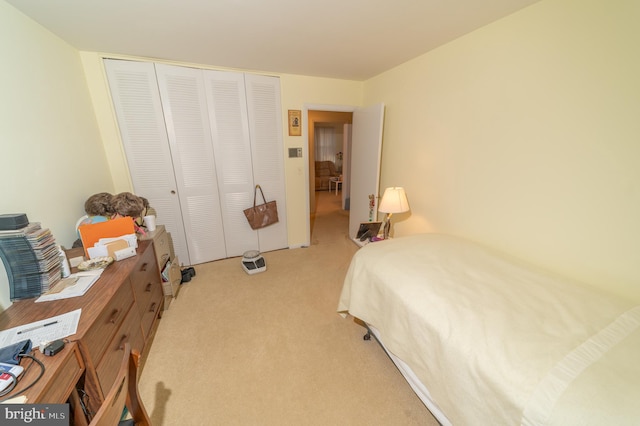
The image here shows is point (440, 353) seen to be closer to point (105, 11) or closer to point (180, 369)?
point (180, 369)

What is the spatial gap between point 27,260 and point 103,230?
0.47 meters

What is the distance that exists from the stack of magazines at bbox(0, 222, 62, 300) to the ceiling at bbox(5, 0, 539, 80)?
1.35 metres

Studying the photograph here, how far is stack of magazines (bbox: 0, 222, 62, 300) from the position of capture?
1.11 metres

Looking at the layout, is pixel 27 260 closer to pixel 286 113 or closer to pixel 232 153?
pixel 232 153

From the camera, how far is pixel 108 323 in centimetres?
118

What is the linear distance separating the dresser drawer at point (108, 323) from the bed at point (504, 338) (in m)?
1.43

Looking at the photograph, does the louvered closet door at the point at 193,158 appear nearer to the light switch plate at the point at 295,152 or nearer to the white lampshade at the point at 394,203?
the light switch plate at the point at 295,152

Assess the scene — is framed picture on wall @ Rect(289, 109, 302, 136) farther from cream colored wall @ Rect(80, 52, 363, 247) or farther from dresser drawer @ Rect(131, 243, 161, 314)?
dresser drawer @ Rect(131, 243, 161, 314)

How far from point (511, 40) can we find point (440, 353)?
193cm

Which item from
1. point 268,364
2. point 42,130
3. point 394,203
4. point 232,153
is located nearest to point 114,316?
point 268,364

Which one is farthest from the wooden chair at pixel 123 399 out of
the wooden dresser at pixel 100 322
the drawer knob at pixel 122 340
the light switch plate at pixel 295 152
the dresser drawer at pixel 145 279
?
the light switch plate at pixel 295 152

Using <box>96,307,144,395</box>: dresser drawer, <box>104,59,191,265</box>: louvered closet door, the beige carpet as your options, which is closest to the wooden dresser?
<box>96,307,144,395</box>: dresser drawer

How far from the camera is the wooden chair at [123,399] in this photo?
1.97 ft

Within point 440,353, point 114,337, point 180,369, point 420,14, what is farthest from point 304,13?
point 180,369
